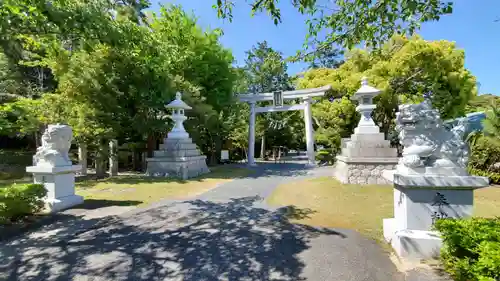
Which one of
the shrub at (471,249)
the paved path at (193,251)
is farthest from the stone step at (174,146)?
the shrub at (471,249)

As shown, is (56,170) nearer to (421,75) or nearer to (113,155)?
(113,155)

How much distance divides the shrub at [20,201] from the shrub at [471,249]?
6.49 m

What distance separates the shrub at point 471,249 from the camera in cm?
217

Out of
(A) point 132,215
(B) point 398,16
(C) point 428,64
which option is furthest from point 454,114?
(A) point 132,215

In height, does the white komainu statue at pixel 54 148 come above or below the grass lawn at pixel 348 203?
above

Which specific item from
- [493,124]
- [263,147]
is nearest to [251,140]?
[263,147]

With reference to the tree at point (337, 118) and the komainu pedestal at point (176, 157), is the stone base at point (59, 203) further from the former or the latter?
the tree at point (337, 118)

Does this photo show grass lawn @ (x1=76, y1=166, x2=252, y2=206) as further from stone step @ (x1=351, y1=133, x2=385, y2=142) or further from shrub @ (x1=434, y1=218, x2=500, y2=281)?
shrub @ (x1=434, y1=218, x2=500, y2=281)

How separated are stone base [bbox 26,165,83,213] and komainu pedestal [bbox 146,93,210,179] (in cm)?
496

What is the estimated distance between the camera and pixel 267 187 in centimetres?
848

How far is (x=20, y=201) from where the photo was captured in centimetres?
477

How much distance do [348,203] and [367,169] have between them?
2.95 metres

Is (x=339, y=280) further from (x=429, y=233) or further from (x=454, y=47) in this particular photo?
(x=454, y=47)

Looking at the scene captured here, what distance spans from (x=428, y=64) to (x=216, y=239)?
13.9 m
